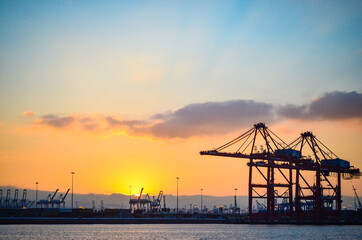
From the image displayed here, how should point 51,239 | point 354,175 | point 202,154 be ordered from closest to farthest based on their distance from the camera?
1. point 51,239
2. point 202,154
3. point 354,175

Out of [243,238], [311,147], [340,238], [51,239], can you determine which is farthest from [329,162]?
[51,239]

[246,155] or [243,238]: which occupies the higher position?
[246,155]

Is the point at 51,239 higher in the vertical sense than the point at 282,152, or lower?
lower

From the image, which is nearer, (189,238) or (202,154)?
(189,238)

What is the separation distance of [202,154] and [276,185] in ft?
71.5

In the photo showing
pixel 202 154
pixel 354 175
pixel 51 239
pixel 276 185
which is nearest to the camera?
pixel 51 239

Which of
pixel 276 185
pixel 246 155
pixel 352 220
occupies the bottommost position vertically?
pixel 352 220

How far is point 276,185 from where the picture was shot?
343ft

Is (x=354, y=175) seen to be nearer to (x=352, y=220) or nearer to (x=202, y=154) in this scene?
(x=352, y=220)

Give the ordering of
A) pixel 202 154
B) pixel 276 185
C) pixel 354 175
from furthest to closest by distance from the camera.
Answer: pixel 354 175
pixel 276 185
pixel 202 154

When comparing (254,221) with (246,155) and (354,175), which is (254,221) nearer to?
(246,155)

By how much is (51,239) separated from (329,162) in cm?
7609

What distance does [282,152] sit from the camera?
350 feet

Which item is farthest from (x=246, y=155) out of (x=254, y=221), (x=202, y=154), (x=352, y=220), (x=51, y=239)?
(x=51, y=239)
